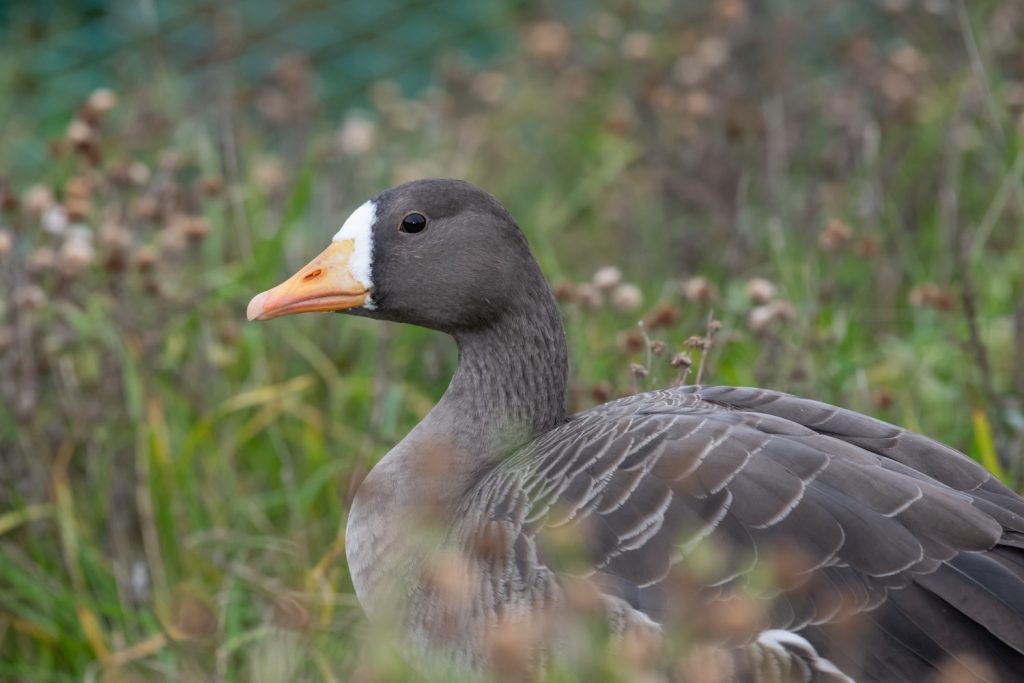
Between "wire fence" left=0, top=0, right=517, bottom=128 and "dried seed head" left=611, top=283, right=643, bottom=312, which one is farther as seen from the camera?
"wire fence" left=0, top=0, right=517, bottom=128

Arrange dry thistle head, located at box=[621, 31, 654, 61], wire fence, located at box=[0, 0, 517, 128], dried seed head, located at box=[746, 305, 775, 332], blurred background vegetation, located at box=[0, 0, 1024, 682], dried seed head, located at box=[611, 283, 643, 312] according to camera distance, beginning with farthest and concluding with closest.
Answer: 1. wire fence, located at box=[0, 0, 517, 128]
2. dry thistle head, located at box=[621, 31, 654, 61]
3. dried seed head, located at box=[611, 283, 643, 312]
4. blurred background vegetation, located at box=[0, 0, 1024, 682]
5. dried seed head, located at box=[746, 305, 775, 332]

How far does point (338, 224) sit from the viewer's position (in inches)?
246

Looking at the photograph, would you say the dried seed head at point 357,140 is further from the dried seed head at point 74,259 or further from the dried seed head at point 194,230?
the dried seed head at point 74,259

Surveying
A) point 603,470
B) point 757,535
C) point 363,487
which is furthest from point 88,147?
point 757,535

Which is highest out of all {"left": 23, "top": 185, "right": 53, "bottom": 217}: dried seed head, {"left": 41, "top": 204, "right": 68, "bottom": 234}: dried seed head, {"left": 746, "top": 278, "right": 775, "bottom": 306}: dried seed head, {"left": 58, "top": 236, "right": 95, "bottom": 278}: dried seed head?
{"left": 23, "top": 185, "right": 53, "bottom": 217}: dried seed head

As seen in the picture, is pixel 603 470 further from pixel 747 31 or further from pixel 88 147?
pixel 747 31

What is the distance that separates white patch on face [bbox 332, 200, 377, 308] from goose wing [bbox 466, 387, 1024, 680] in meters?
0.71

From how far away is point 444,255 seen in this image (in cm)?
391

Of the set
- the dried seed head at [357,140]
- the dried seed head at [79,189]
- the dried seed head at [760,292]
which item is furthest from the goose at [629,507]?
the dried seed head at [357,140]

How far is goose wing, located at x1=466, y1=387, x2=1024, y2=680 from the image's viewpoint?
305 centimetres

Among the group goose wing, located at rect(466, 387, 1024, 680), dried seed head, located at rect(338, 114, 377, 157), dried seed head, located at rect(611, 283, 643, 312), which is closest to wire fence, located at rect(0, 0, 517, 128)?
dried seed head, located at rect(338, 114, 377, 157)

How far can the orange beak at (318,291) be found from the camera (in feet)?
12.3

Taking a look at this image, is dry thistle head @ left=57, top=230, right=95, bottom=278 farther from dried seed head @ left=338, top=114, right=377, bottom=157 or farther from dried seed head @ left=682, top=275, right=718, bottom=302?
dried seed head @ left=682, top=275, right=718, bottom=302

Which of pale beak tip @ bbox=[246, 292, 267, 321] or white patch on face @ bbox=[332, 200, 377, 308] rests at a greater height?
white patch on face @ bbox=[332, 200, 377, 308]
